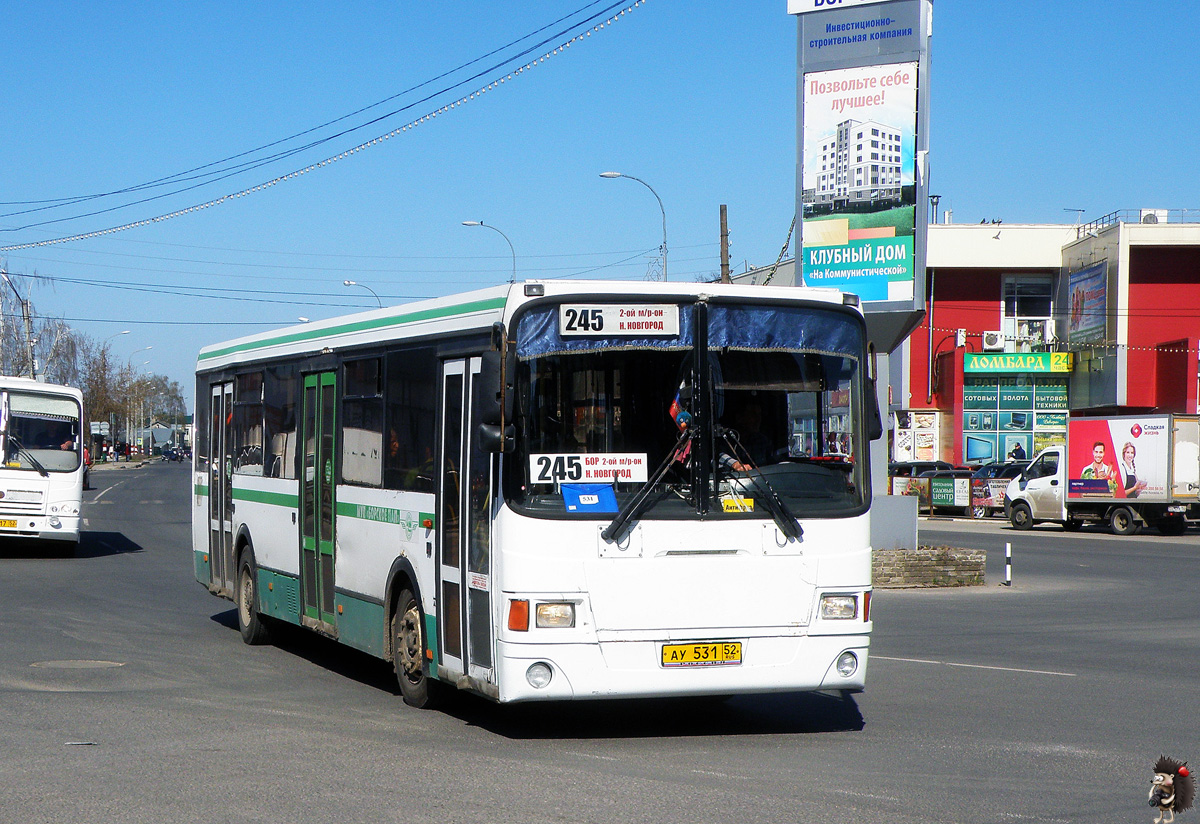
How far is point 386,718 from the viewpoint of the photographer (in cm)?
927

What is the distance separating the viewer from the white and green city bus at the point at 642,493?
8.18 m

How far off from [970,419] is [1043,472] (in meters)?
17.1

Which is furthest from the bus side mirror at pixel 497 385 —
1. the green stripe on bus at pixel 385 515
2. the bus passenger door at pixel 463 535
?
the green stripe on bus at pixel 385 515

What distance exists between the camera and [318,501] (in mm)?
11344

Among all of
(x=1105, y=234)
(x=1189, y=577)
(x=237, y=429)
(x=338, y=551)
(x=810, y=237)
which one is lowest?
(x=1189, y=577)

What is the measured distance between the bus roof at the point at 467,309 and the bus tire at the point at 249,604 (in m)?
2.22

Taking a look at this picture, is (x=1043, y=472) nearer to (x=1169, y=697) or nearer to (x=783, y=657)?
(x=1169, y=697)

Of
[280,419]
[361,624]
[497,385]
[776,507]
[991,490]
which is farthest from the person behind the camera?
[991,490]

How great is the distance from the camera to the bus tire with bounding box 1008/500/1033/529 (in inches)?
1540

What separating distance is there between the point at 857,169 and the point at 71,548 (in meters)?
14.8

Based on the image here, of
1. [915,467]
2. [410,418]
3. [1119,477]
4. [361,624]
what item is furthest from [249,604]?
[915,467]

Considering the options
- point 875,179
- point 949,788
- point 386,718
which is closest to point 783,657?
point 949,788

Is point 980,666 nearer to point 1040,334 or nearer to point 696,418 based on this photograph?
point 696,418

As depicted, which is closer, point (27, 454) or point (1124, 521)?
point (27, 454)
